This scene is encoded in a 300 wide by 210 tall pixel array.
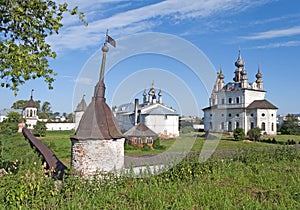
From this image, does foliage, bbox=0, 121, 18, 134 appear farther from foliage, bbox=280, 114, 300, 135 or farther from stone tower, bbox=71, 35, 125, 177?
foliage, bbox=280, 114, 300, 135

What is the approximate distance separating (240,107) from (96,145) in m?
38.8

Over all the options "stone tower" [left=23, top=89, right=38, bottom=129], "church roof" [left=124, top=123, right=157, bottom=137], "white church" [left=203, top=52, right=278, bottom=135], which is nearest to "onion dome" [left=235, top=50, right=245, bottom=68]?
"white church" [left=203, top=52, right=278, bottom=135]

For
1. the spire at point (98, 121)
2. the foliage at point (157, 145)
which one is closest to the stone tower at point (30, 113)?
the foliage at point (157, 145)

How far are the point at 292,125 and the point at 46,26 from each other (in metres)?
46.8

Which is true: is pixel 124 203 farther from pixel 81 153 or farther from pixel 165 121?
pixel 165 121

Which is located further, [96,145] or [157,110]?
[157,110]

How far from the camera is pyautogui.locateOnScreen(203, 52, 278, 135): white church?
40906 millimetres

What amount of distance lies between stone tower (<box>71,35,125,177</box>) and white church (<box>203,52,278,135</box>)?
107 feet

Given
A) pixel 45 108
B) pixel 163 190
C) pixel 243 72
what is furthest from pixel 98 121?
pixel 45 108

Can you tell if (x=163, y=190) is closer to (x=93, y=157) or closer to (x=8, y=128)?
(x=93, y=157)

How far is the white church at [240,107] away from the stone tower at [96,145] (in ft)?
107

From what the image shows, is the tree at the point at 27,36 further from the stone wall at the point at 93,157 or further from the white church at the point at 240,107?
the white church at the point at 240,107

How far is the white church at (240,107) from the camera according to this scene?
4091cm

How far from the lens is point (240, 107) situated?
42.9m
